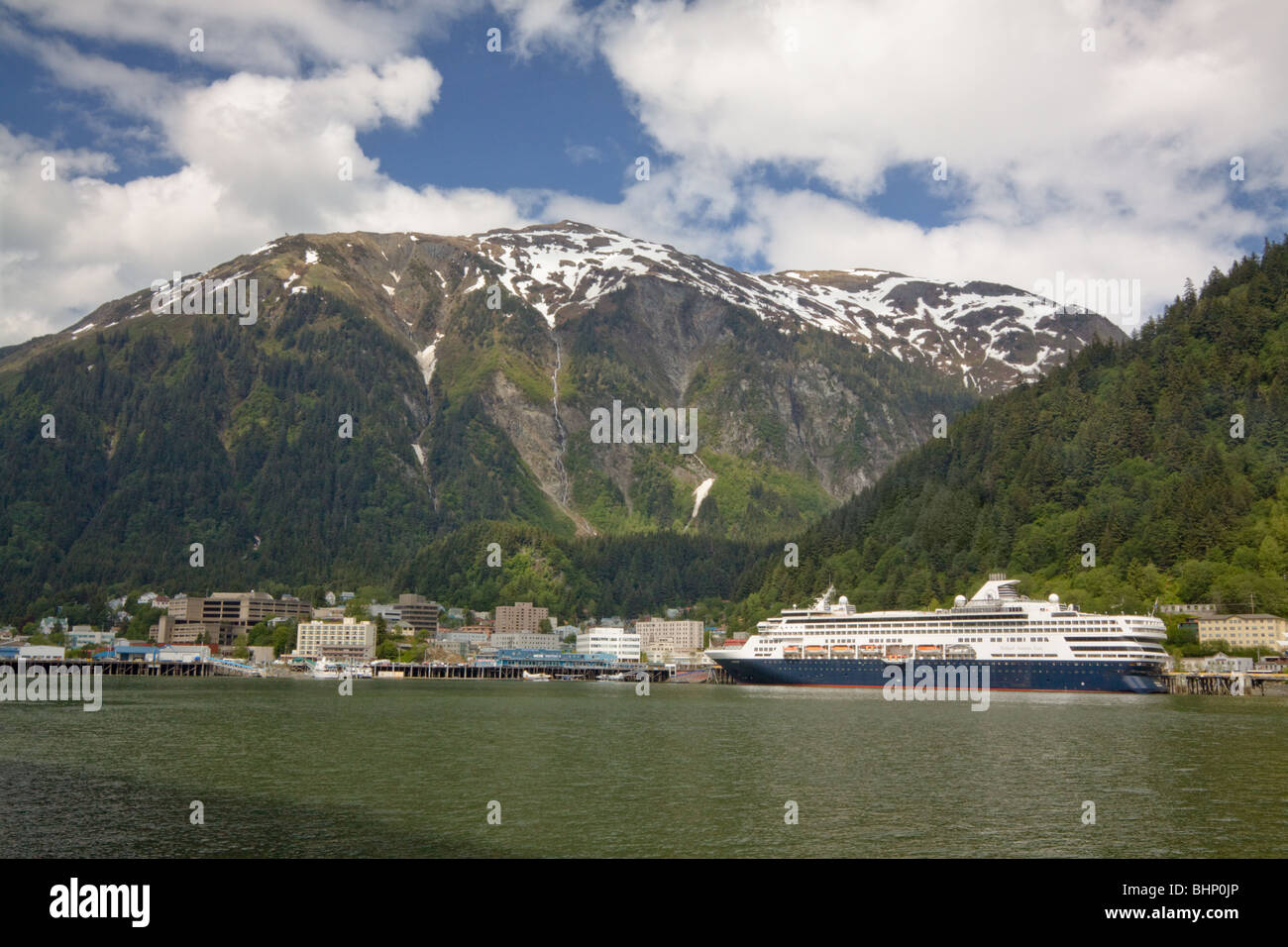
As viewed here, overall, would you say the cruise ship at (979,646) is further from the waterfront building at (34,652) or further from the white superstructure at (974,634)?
the waterfront building at (34,652)

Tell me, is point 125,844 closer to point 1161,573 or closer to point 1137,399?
point 1161,573

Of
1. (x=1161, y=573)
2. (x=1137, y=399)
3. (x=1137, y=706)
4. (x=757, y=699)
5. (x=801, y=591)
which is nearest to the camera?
(x=1137, y=706)

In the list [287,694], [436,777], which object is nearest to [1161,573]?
[287,694]

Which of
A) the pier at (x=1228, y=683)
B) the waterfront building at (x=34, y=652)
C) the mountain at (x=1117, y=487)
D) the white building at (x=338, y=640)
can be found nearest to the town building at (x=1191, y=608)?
the mountain at (x=1117, y=487)

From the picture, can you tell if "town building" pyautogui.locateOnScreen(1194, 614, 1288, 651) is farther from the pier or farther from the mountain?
the pier

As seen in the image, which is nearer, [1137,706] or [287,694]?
[1137,706]
